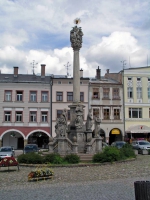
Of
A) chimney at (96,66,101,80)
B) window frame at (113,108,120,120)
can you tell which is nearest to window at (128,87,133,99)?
window frame at (113,108,120,120)

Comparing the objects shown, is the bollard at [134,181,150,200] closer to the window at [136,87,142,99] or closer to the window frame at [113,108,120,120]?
the window frame at [113,108,120,120]

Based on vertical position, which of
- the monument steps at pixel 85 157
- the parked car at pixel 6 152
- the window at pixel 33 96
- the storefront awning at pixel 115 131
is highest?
the window at pixel 33 96

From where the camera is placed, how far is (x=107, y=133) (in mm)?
47344

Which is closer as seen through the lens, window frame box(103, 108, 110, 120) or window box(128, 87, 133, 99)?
window frame box(103, 108, 110, 120)

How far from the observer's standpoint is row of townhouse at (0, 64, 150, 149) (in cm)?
4616

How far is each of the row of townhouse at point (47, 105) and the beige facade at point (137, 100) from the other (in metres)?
0.23

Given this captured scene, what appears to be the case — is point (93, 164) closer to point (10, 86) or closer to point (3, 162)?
point (3, 162)

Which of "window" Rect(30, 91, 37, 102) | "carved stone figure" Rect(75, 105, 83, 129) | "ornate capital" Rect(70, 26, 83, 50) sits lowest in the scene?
"carved stone figure" Rect(75, 105, 83, 129)

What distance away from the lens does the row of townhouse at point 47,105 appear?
1817 inches

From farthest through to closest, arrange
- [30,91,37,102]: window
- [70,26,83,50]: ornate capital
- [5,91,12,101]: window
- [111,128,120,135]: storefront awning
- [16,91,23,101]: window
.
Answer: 1. [111,128,120,135]: storefront awning
2. [30,91,37,102]: window
3. [16,91,23,101]: window
4. [5,91,12,101]: window
5. [70,26,83,50]: ornate capital

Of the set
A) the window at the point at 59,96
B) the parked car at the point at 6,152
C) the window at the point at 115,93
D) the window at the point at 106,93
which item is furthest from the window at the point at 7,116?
the parked car at the point at 6,152

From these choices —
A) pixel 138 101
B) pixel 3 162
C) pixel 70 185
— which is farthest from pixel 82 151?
pixel 138 101

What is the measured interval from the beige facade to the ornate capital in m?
23.9

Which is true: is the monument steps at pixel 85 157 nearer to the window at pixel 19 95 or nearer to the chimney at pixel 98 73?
the window at pixel 19 95
